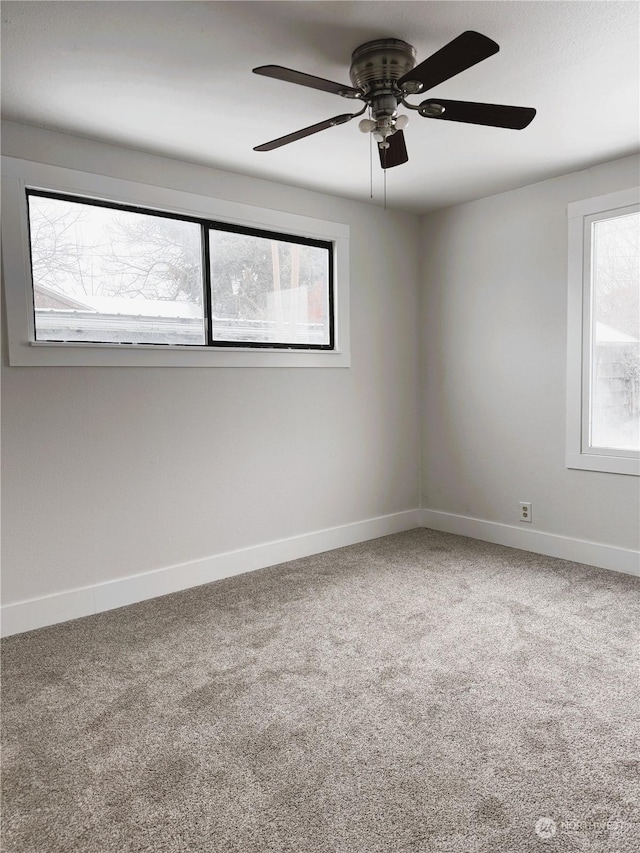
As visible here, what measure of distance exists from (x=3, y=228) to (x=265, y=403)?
1.74 m

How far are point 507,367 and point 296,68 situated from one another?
253 cm

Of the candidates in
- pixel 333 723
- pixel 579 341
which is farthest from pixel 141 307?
pixel 579 341

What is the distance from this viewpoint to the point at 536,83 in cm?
251

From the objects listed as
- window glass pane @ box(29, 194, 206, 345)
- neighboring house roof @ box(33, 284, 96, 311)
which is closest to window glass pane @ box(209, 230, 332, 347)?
window glass pane @ box(29, 194, 206, 345)

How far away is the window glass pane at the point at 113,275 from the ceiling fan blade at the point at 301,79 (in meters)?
1.60

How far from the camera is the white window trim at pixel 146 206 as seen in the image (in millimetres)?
2828

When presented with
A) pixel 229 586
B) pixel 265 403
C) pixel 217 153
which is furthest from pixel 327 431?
pixel 217 153

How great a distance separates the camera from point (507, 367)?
13.7 ft

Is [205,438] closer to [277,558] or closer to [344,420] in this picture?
[277,558]

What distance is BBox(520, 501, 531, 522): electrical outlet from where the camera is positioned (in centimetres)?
410

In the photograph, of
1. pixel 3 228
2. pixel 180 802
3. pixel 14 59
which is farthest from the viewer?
pixel 3 228

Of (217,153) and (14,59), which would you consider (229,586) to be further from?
(14,59)

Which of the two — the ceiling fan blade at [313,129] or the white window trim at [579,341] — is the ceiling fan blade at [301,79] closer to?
the ceiling fan blade at [313,129]

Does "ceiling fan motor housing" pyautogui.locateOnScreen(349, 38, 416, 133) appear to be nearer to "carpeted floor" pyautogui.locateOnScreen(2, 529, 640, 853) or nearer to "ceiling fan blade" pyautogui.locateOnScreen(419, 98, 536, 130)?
"ceiling fan blade" pyautogui.locateOnScreen(419, 98, 536, 130)
